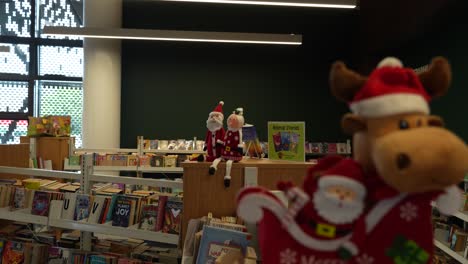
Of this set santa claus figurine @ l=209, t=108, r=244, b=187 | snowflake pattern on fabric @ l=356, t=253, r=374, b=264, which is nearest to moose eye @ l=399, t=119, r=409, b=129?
snowflake pattern on fabric @ l=356, t=253, r=374, b=264

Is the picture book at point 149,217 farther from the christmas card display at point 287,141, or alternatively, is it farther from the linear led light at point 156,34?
the linear led light at point 156,34

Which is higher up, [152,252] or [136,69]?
[136,69]

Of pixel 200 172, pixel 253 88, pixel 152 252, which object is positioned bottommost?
pixel 152 252

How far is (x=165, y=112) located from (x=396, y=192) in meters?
7.01

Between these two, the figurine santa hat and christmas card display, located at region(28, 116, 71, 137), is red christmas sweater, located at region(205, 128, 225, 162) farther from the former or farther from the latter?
christmas card display, located at region(28, 116, 71, 137)

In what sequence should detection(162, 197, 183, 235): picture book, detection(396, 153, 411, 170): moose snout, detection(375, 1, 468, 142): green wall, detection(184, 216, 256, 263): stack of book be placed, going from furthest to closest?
1. detection(375, 1, 468, 142): green wall
2. detection(162, 197, 183, 235): picture book
3. detection(184, 216, 256, 263): stack of book
4. detection(396, 153, 411, 170): moose snout

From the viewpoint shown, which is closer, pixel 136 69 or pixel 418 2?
pixel 418 2

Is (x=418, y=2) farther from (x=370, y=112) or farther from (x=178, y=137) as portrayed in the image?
(x=370, y=112)

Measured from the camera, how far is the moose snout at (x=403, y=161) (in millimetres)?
763

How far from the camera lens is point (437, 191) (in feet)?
2.79

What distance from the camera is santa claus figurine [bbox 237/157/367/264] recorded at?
0.84 m

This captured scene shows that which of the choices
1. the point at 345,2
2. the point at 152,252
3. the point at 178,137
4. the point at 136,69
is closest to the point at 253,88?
the point at 178,137

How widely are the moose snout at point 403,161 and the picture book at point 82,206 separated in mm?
2479

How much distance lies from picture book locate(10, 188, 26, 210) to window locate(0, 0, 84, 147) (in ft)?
16.3
